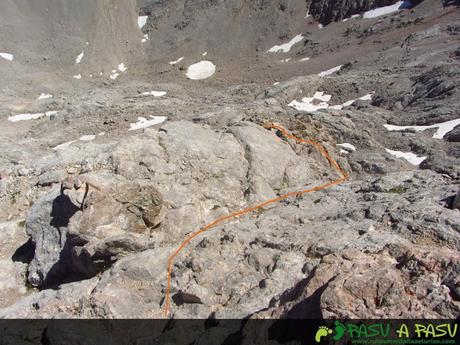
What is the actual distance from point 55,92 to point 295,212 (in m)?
43.9

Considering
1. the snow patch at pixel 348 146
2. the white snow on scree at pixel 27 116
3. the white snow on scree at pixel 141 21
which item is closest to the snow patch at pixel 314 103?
the snow patch at pixel 348 146

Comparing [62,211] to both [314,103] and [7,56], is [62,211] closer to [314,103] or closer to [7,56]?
[314,103]

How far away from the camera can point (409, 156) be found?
2511cm

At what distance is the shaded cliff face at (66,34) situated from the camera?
58938 millimetres

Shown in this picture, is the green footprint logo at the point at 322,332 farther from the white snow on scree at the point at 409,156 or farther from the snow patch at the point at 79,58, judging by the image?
the snow patch at the point at 79,58

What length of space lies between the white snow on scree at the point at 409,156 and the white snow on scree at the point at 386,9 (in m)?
40.3

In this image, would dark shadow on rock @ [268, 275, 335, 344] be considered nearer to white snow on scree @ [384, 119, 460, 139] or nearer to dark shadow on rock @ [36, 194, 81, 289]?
dark shadow on rock @ [36, 194, 81, 289]

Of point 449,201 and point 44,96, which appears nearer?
point 449,201

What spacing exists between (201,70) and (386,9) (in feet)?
101

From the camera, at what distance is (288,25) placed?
202 ft

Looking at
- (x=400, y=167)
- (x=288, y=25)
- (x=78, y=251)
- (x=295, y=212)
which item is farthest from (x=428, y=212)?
(x=288, y=25)

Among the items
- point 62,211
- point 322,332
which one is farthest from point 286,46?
point 322,332

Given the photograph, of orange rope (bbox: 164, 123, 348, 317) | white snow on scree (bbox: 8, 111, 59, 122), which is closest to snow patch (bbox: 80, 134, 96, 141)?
white snow on scree (bbox: 8, 111, 59, 122)

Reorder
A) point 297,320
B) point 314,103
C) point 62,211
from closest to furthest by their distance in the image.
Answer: point 297,320 < point 62,211 < point 314,103
